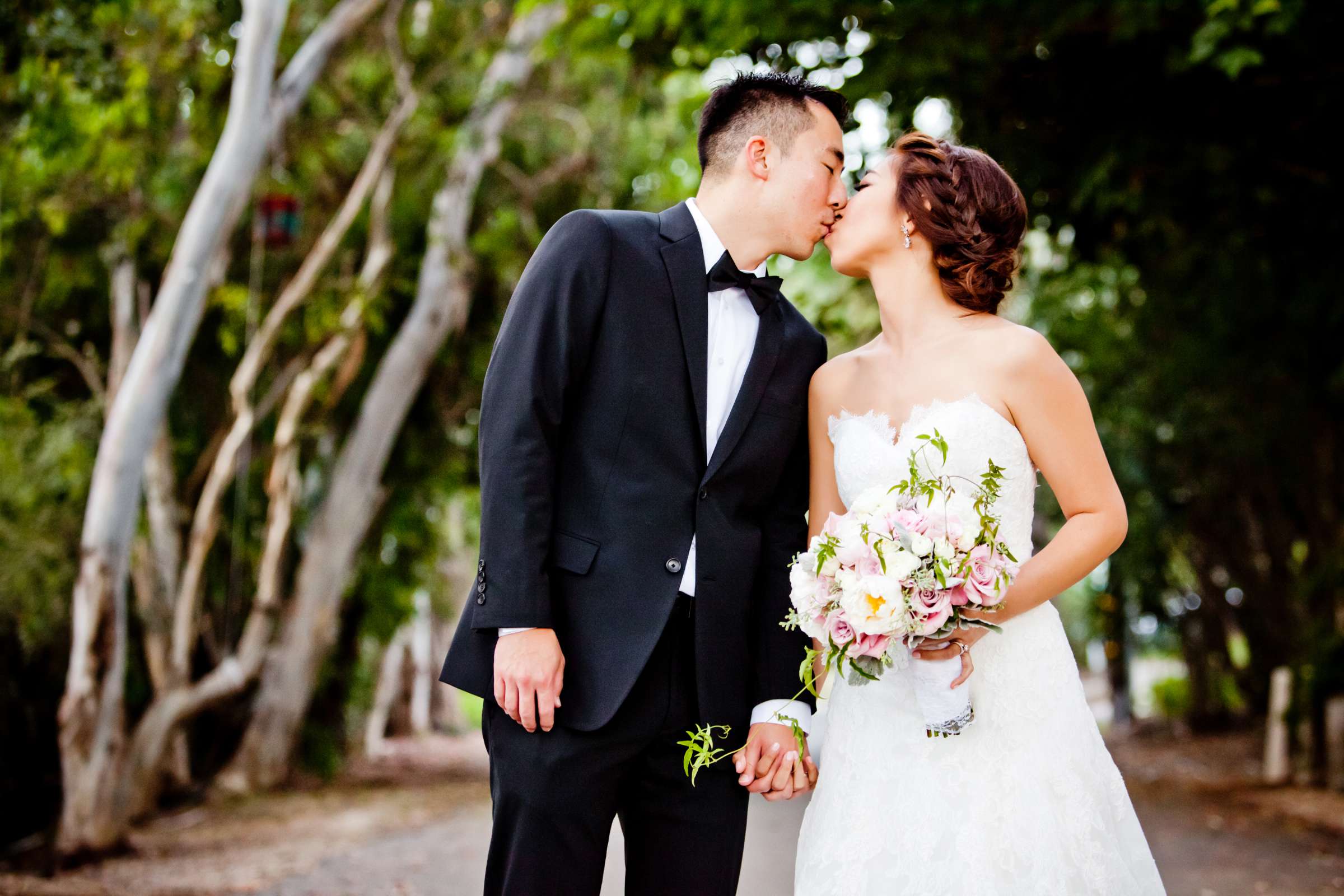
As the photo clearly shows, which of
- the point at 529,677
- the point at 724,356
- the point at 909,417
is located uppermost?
the point at 724,356

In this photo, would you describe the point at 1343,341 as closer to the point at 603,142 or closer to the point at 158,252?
the point at 603,142

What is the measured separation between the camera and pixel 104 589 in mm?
7691

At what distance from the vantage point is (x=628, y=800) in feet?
9.23

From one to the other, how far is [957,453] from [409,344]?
952cm

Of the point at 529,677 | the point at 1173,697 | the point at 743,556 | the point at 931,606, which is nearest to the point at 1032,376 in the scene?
the point at 931,606

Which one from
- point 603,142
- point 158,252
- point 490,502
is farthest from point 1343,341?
point 158,252

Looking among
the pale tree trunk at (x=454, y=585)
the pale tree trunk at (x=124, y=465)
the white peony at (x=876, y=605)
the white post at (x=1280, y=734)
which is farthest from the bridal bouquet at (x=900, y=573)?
the pale tree trunk at (x=454, y=585)

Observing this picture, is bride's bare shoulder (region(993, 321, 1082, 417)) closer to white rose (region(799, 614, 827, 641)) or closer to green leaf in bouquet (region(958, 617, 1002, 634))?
green leaf in bouquet (region(958, 617, 1002, 634))

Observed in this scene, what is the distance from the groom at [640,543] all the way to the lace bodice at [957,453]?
0.19 meters

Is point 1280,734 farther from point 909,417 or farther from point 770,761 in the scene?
point 770,761

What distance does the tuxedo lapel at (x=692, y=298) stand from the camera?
2824mm

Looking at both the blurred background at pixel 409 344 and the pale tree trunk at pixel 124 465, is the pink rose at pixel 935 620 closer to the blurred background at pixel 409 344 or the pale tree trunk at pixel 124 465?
the blurred background at pixel 409 344

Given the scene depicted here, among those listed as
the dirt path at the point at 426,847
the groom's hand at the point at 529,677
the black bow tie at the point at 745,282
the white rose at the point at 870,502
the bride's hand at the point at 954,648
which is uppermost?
the black bow tie at the point at 745,282

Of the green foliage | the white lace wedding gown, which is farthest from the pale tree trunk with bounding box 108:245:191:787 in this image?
the green foliage
